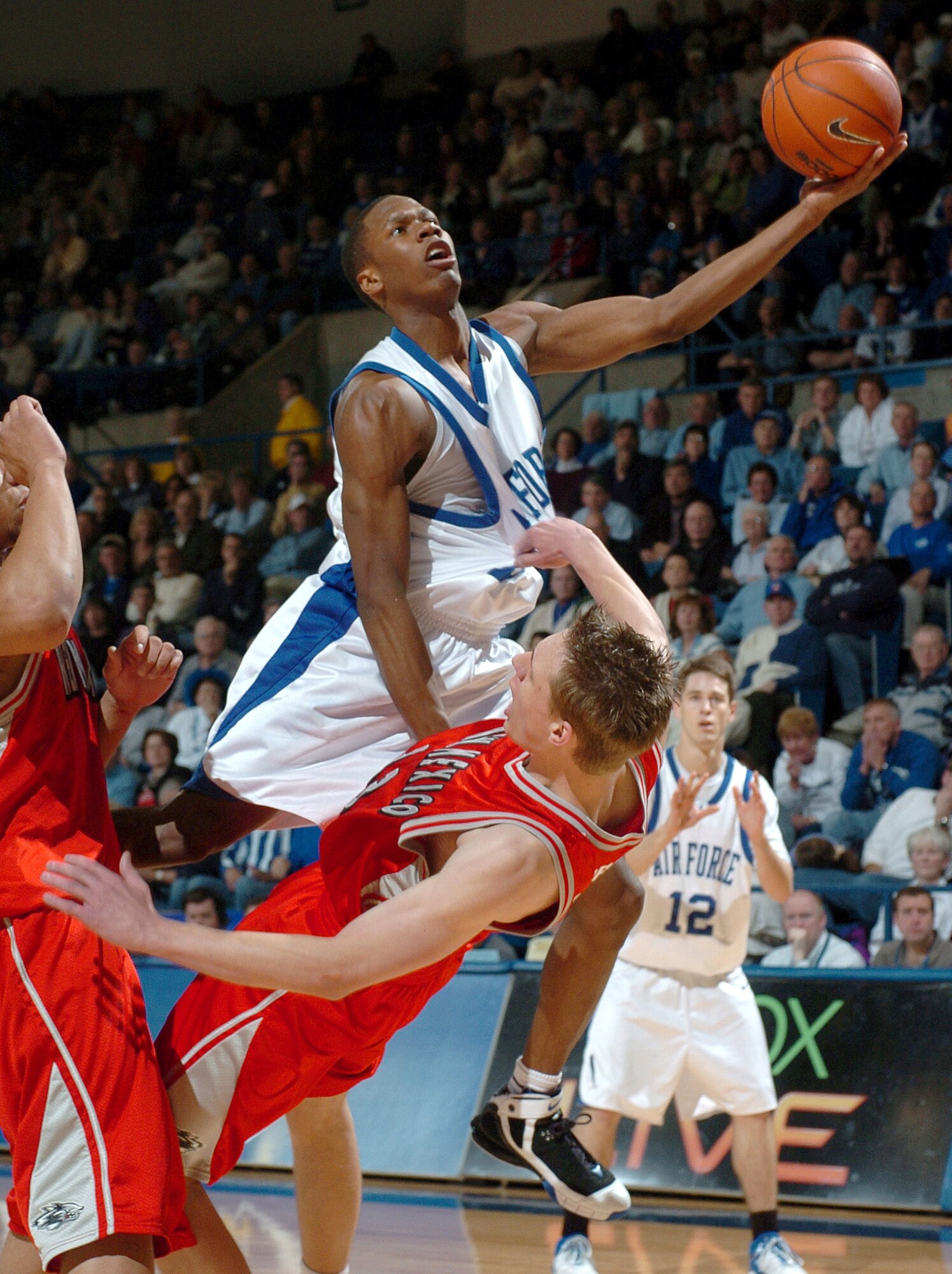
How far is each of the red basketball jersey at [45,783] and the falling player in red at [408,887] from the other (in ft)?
0.90

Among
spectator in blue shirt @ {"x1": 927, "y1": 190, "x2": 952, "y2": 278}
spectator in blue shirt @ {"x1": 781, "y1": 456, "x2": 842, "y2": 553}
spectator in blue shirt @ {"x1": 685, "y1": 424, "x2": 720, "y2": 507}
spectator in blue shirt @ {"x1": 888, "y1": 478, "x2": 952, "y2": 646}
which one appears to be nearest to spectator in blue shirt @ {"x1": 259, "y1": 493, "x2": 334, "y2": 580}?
spectator in blue shirt @ {"x1": 685, "y1": 424, "x2": 720, "y2": 507}

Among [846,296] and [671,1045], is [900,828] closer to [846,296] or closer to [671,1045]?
[671,1045]

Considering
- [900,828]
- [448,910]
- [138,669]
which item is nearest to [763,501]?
[900,828]

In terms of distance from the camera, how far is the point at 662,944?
6.15 m

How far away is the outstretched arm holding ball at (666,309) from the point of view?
385 centimetres

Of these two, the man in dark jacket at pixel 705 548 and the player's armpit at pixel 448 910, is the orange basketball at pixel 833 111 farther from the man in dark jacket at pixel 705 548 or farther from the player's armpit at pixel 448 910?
the man in dark jacket at pixel 705 548

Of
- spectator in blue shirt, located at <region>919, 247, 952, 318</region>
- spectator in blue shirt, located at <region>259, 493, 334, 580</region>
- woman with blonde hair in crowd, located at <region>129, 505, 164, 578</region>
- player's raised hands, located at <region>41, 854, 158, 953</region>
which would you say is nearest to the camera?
player's raised hands, located at <region>41, 854, 158, 953</region>

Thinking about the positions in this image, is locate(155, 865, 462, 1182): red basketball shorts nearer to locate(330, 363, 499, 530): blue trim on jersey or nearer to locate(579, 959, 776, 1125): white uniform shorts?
locate(330, 363, 499, 530): blue trim on jersey

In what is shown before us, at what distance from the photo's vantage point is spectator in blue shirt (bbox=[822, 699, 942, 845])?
8227mm

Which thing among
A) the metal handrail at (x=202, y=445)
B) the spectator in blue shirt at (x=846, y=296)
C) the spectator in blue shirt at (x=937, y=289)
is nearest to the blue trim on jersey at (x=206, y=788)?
the spectator in blue shirt at (x=937, y=289)

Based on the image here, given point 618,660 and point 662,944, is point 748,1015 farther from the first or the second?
point 618,660

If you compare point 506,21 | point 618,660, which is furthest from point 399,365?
point 506,21

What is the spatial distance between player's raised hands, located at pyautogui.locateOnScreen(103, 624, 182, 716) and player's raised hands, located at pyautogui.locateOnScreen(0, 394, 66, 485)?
0.50m

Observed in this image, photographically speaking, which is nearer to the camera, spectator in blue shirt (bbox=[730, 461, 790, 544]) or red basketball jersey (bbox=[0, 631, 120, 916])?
red basketball jersey (bbox=[0, 631, 120, 916])
